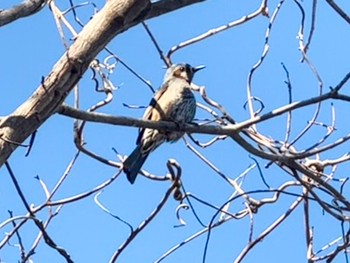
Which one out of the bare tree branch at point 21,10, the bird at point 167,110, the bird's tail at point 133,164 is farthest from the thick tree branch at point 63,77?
the bird at point 167,110

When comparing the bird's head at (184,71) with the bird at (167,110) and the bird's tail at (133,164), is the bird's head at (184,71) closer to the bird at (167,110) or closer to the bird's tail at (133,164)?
the bird at (167,110)

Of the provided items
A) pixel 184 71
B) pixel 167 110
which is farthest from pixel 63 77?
pixel 184 71

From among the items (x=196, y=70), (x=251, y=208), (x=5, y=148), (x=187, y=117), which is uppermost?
(x=196, y=70)

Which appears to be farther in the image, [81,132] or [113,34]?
[81,132]

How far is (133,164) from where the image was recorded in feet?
8.58

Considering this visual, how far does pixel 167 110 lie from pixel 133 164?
83 centimetres

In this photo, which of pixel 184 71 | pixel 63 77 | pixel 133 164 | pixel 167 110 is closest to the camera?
pixel 63 77

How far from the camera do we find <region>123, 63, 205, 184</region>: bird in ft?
9.32

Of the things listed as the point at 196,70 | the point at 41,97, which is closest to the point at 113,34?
the point at 41,97

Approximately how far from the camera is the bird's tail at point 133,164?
2498 mm

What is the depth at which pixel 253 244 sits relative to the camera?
2.26 meters

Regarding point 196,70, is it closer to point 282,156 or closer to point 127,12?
point 282,156

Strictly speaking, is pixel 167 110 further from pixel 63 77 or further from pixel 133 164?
pixel 63 77

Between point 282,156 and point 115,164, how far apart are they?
0.61 metres
